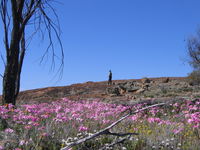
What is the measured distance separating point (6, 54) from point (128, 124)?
16.9ft

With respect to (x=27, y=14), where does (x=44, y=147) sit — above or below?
below

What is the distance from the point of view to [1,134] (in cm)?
471

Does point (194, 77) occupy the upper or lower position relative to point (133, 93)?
upper

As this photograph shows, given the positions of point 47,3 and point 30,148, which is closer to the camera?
point 30,148

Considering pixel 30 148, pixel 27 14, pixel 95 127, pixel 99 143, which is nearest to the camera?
pixel 30 148

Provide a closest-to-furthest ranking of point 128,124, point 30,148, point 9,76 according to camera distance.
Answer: point 30,148 < point 128,124 < point 9,76

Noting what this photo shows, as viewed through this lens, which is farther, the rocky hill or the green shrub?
the green shrub

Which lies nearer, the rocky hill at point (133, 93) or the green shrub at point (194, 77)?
the rocky hill at point (133, 93)

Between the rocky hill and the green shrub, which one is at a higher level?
the green shrub

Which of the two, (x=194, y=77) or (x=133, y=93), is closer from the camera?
(x=133, y=93)

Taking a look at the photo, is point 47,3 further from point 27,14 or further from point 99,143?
point 99,143

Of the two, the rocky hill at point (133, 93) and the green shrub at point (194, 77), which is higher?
the green shrub at point (194, 77)

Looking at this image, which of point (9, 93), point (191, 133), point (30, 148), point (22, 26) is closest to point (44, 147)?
point (30, 148)

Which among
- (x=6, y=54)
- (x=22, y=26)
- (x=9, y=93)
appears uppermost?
(x=22, y=26)
